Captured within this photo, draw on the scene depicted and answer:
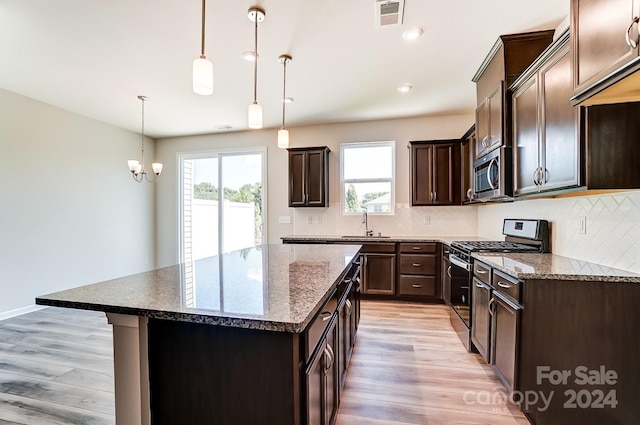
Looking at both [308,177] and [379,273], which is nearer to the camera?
[379,273]

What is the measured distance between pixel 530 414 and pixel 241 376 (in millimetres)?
1779

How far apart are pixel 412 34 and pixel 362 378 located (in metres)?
2.77

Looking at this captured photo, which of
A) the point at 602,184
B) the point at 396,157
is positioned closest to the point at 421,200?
the point at 396,157

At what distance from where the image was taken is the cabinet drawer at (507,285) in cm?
176

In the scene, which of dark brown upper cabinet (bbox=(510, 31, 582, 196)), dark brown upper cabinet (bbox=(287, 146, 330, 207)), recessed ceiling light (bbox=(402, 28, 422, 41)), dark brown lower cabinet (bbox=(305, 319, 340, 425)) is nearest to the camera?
dark brown lower cabinet (bbox=(305, 319, 340, 425))

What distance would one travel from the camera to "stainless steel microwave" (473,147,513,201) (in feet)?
8.18

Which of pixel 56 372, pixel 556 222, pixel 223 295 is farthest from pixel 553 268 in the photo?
pixel 56 372

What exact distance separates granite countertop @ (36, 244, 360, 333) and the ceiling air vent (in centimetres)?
185

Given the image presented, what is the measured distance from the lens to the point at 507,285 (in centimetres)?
189

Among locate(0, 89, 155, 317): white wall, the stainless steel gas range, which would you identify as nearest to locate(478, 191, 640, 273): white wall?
the stainless steel gas range

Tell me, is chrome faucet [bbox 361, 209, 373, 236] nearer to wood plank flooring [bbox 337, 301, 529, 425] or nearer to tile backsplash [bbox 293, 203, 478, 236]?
tile backsplash [bbox 293, 203, 478, 236]

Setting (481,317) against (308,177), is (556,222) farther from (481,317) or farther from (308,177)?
(308,177)

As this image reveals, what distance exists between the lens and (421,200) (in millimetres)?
4355

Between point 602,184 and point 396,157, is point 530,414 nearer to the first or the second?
point 602,184
